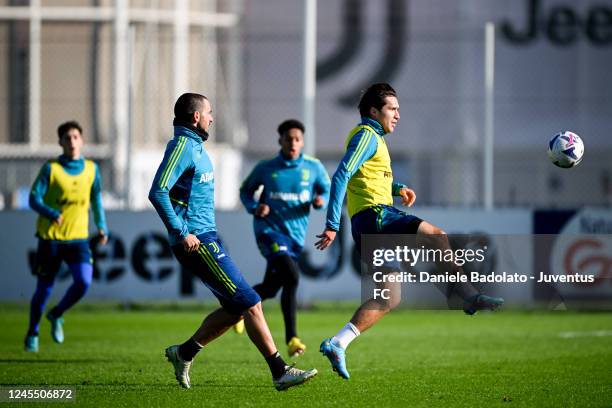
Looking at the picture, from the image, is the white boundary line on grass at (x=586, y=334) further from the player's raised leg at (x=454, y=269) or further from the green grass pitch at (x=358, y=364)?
the player's raised leg at (x=454, y=269)

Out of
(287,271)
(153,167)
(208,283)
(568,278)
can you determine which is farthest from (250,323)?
(153,167)

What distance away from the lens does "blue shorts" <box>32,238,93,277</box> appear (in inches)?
520

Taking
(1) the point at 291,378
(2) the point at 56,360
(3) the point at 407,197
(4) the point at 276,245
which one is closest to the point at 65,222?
(2) the point at 56,360

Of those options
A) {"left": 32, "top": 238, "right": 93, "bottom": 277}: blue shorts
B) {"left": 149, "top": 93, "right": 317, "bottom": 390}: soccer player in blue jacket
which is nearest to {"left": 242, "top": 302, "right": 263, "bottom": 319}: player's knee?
{"left": 149, "top": 93, "right": 317, "bottom": 390}: soccer player in blue jacket

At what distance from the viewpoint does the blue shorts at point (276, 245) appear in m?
12.7

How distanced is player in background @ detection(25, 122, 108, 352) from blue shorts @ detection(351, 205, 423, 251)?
4334 mm

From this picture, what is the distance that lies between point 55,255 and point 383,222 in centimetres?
510

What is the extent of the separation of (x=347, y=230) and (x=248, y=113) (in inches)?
480

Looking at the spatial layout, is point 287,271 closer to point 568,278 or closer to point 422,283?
point 422,283

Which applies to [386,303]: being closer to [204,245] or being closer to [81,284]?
[204,245]

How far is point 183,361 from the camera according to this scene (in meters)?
9.49

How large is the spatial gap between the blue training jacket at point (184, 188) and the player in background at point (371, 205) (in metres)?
0.93

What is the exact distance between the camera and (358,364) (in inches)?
451

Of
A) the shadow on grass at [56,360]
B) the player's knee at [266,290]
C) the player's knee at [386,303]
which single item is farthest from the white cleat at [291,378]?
the player's knee at [266,290]
